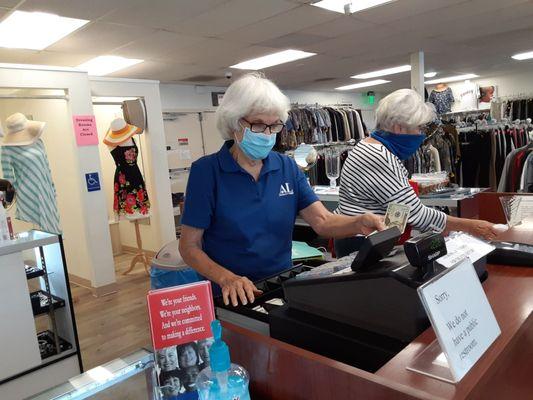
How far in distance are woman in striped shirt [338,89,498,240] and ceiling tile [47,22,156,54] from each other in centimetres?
301

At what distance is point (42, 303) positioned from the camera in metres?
2.62

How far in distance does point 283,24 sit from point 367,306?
4109mm

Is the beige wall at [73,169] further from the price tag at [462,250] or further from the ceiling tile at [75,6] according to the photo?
the price tag at [462,250]

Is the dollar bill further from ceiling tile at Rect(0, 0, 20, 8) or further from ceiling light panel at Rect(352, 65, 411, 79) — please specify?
ceiling light panel at Rect(352, 65, 411, 79)

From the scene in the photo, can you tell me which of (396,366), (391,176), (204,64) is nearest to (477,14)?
(204,64)

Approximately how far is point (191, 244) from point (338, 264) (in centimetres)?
64

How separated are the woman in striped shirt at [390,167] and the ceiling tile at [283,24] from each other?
7.79 feet

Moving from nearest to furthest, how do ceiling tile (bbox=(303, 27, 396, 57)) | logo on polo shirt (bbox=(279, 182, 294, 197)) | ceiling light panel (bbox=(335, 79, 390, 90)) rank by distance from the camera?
logo on polo shirt (bbox=(279, 182, 294, 197)) → ceiling tile (bbox=(303, 27, 396, 57)) → ceiling light panel (bbox=(335, 79, 390, 90))

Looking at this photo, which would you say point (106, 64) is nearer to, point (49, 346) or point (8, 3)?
point (8, 3)

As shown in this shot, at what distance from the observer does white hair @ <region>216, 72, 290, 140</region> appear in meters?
1.40

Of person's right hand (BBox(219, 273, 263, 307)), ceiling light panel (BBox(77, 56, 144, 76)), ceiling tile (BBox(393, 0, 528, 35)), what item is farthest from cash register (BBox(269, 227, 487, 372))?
ceiling light panel (BBox(77, 56, 144, 76))

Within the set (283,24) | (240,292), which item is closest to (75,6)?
(283,24)

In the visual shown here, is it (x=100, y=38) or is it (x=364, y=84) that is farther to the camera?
(x=364, y=84)

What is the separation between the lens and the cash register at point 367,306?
2.39ft
